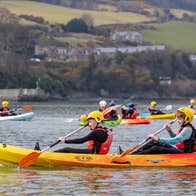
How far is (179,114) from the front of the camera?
38.6 meters

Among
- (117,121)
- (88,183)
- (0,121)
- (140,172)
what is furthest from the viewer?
A: (0,121)

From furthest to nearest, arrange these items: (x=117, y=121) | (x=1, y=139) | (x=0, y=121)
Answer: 1. (x=0, y=121)
2. (x=117, y=121)
3. (x=1, y=139)

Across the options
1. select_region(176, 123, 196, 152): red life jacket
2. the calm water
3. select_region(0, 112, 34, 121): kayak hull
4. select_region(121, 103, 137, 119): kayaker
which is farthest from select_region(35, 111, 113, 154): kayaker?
select_region(0, 112, 34, 121): kayak hull

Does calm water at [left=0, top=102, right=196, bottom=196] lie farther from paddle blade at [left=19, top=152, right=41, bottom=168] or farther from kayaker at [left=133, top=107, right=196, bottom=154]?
kayaker at [left=133, top=107, right=196, bottom=154]

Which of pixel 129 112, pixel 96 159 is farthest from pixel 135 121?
pixel 96 159

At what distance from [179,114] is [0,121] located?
142 feet

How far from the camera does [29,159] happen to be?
125 feet

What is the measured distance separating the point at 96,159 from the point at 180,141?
10.2 feet

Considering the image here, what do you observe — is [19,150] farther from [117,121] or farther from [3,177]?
[117,121]

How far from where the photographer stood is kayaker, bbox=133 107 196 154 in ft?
127

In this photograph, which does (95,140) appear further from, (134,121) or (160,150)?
(134,121)

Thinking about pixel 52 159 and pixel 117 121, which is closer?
pixel 52 159

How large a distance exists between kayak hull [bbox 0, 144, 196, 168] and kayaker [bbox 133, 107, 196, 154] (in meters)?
0.28

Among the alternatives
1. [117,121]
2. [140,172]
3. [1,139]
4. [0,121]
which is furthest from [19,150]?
[0,121]
